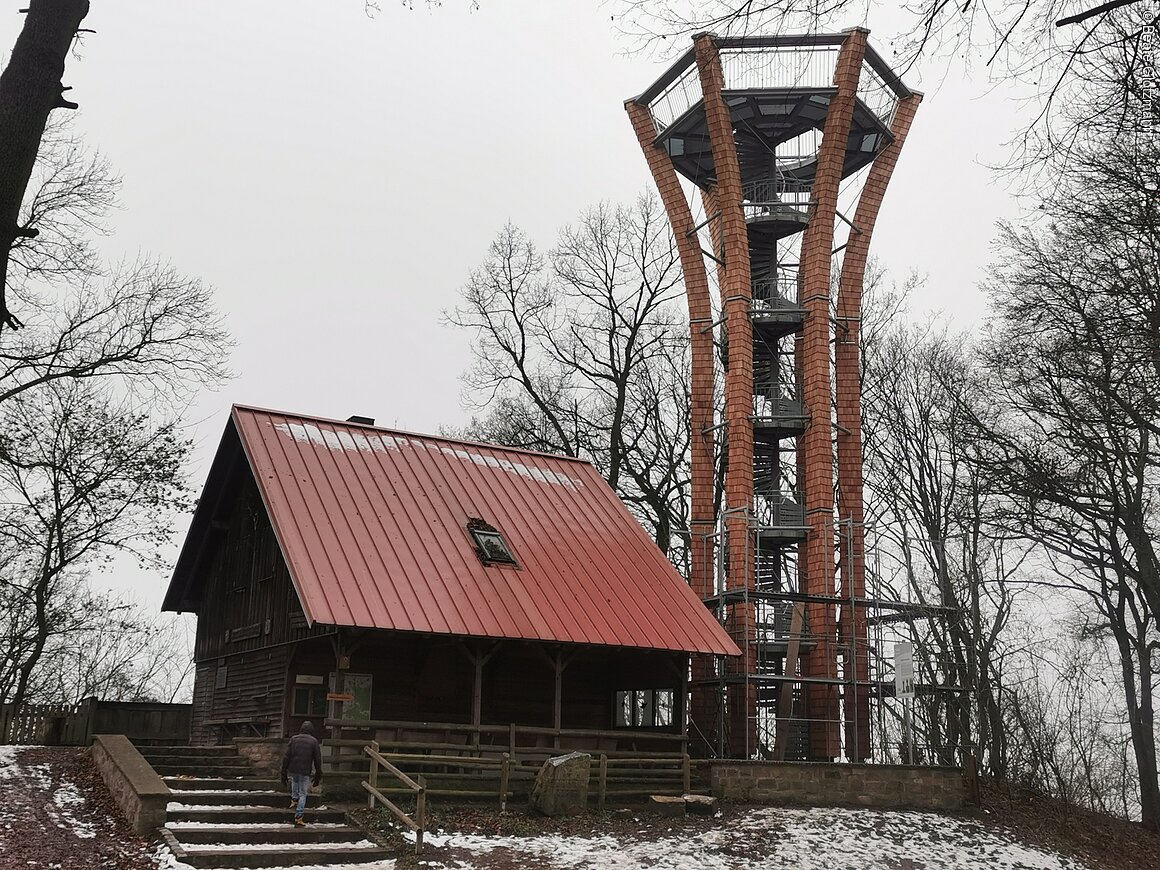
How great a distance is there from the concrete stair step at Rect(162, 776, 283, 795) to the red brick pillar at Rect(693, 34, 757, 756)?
10.8 metres

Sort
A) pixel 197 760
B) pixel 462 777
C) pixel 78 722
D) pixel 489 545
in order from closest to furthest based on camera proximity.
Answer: pixel 462 777 < pixel 197 760 < pixel 489 545 < pixel 78 722

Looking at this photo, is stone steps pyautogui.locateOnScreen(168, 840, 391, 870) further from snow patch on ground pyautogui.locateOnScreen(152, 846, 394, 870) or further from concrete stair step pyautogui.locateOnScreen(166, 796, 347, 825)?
concrete stair step pyautogui.locateOnScreen(166, 796, 347, 825)

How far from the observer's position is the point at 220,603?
929 inches

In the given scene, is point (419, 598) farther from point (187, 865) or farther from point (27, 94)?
point (27, 94)

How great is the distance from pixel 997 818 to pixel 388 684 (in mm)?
11112

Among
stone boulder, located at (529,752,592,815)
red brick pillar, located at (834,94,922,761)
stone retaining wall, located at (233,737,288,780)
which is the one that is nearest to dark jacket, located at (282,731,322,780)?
stone retaining wall, located at (233,737,288,780)

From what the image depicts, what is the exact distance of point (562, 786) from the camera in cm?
1694

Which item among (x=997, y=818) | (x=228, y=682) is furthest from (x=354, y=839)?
(x=997, y=818)

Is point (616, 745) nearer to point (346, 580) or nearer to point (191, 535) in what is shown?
point (346, 580)

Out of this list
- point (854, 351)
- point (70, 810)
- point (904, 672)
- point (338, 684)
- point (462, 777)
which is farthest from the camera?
point (854, 351)

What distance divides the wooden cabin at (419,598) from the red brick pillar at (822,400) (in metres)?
3.76

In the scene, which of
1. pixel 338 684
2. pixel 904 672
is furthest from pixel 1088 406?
pixel 338 684

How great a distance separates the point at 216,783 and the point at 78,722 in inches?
315

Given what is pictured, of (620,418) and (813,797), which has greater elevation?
(620,418)
